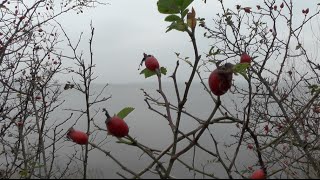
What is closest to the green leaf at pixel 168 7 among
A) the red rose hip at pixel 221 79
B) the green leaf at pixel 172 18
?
the green leaf at pixel 172 18

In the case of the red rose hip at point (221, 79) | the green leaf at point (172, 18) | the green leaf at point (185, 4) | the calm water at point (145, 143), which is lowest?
the red rose hip at point (221, 79)

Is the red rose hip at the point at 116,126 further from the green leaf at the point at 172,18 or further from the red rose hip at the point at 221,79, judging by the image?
the green leaf at the point at 172,18

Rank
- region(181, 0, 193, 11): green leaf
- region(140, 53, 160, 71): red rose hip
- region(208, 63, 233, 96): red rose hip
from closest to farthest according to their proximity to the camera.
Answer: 1. region(208, 63, 233, 96): red rose hip
2. region(181, 0, 193, 11): green leaf
3. region(140, 53, 160, 71): red rose hip

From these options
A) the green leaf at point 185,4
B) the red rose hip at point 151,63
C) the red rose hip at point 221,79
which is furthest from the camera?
the red rose hip at point 151,63

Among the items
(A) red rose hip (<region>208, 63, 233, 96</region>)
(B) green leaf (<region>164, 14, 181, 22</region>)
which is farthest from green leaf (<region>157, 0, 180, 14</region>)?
(A) red rose hip (<region>208, 63, 233, 96</region>)

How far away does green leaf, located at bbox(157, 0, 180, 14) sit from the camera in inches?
36.4

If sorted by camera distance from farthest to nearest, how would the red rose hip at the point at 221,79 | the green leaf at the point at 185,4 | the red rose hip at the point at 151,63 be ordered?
1. the red rose hip at the point at 151,63
2. the green leaf at the point at 185,4
3. the red rose hip at the point at 221,79

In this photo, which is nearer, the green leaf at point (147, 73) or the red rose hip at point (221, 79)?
the red rose hip at point (221, 79)

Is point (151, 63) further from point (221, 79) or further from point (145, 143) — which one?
point (145, 143)

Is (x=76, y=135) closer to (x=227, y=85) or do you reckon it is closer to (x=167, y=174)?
(x=167, y=174)

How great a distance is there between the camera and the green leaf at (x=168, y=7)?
92 cm

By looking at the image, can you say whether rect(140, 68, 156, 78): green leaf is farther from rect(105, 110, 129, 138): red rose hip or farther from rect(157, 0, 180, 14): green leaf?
rect(105, 110, 129, 138): red rose hip

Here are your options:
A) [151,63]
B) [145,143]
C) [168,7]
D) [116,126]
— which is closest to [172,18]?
[168,7]

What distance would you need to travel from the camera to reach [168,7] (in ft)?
3.10
